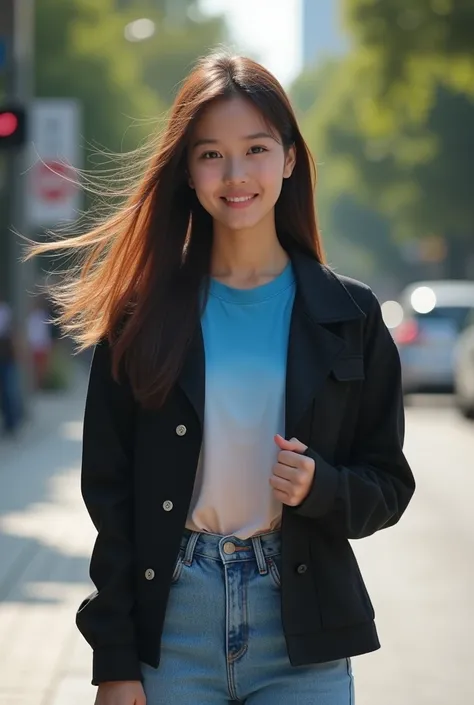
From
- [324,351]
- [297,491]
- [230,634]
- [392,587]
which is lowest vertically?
[392,587]

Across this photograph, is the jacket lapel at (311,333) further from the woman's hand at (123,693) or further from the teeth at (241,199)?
the woman's hand at (123,693)

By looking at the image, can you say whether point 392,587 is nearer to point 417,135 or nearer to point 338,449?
point 338,449

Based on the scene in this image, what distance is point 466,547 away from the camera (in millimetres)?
9812

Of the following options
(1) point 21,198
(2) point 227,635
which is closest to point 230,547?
(2) point 227,635

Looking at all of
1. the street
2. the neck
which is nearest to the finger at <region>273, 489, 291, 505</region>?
the neck

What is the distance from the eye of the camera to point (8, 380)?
62.1 ft

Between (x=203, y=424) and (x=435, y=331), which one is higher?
(x=203, y=424)

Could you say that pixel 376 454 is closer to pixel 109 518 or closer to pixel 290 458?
pixel 290 458

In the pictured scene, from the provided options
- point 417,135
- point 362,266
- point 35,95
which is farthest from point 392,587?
point 362,266

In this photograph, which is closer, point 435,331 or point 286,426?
point 286,426

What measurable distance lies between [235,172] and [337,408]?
47 cm

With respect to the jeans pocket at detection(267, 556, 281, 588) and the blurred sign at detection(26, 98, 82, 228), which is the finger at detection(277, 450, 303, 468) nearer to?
the jeans pocket at detection(267, 556, 281, 588)

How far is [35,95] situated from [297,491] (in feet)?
112

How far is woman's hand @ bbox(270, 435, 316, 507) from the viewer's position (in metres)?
2.92
